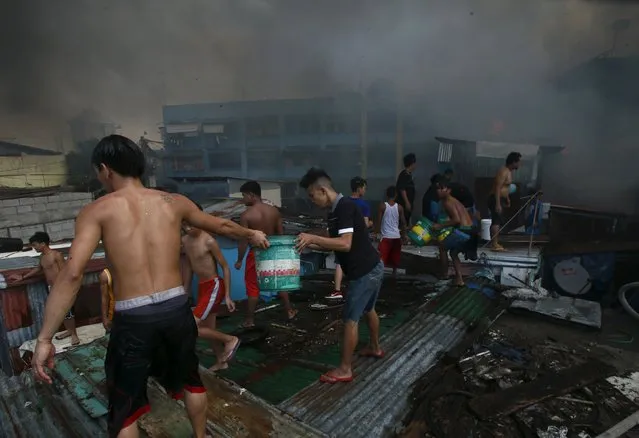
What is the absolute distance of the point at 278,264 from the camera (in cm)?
266

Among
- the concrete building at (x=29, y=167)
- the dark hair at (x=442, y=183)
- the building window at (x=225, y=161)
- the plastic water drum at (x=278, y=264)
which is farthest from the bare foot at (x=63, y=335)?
the building window at (x=225, y=161)

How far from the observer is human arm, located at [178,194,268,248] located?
72.1 inches

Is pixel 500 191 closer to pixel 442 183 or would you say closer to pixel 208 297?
pixel 442 183

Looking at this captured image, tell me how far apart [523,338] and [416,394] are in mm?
1825

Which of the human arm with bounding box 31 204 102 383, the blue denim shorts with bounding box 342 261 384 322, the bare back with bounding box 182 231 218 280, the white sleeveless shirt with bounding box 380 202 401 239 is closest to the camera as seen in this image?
the human arm with bounding box 31 204 102 383

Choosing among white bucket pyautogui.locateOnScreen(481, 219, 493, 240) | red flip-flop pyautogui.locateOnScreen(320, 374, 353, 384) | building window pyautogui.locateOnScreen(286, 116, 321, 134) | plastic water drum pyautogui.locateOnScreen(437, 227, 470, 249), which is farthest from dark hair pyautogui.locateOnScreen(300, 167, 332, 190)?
building window pyautogui.locateOnScreen(286, 116, 321, 134)

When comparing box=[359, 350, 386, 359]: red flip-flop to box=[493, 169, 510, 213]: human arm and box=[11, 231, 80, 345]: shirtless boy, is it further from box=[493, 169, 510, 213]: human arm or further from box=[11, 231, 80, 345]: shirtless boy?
box=[493, 169, 510, 213]: human arm

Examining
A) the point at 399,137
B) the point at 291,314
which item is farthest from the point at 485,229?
the point at 399,137

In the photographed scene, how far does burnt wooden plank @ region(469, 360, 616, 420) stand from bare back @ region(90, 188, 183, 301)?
2.19m

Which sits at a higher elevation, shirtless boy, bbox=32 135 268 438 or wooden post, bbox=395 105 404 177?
wooden post, bbox=395 105 404 177

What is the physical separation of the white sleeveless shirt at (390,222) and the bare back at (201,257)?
2749mm

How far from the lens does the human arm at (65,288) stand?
1464 millimetres

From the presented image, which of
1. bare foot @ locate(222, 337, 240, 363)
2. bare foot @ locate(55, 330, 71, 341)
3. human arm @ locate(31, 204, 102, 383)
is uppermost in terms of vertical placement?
human arm @ locate(31, 204, 102, 383)

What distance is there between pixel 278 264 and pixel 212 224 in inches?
30.5
